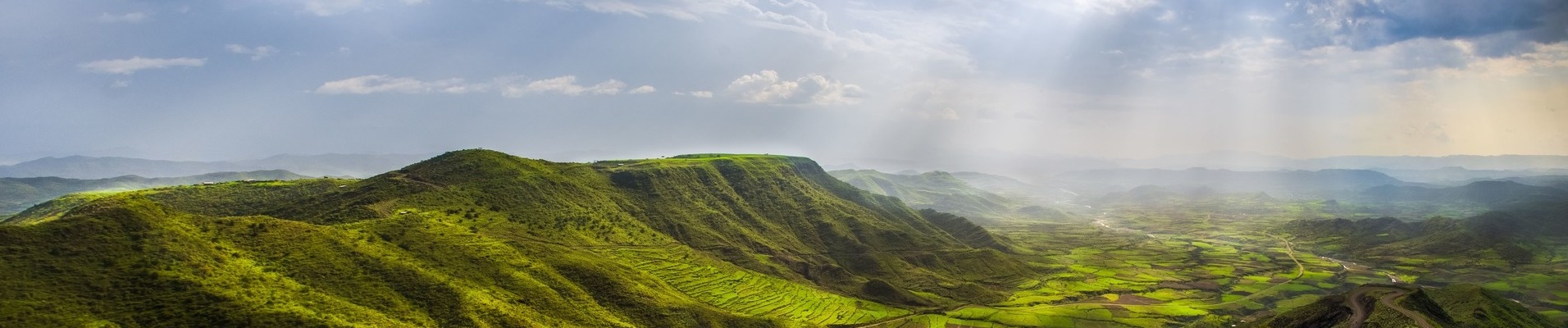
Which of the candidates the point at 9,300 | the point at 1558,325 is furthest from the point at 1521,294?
the point at 9,300

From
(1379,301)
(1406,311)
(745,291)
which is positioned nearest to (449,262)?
(745,291)

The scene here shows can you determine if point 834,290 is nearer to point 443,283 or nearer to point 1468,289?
point 443,283

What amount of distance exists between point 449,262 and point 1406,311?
145m

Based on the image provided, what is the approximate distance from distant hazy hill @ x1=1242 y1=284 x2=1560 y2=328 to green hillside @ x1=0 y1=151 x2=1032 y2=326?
75375mm

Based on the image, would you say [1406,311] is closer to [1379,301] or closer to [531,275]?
[1379,301]

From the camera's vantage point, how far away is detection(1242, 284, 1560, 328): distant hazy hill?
283ft

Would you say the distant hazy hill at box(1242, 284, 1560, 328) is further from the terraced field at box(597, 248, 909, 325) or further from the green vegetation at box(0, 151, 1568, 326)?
the terraced field at box(597, 248, 909, 325)

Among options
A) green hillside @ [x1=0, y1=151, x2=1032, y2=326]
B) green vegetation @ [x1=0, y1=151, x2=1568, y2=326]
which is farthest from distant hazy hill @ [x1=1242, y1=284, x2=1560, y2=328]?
green hillside @ [x1=0, y1=151, x2=1032, y2=326]

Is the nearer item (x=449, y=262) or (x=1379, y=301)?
(x=1379, y=301)

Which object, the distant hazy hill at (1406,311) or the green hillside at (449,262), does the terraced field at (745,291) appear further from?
the distant hazy hill at (1406,311)

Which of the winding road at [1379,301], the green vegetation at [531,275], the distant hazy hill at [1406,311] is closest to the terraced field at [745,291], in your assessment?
the green vegetation at [531,275]

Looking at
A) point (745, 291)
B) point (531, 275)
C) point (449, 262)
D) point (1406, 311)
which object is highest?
point (449, 262)

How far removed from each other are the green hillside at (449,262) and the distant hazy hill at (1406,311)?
75.4 m

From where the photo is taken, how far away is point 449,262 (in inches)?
3848
